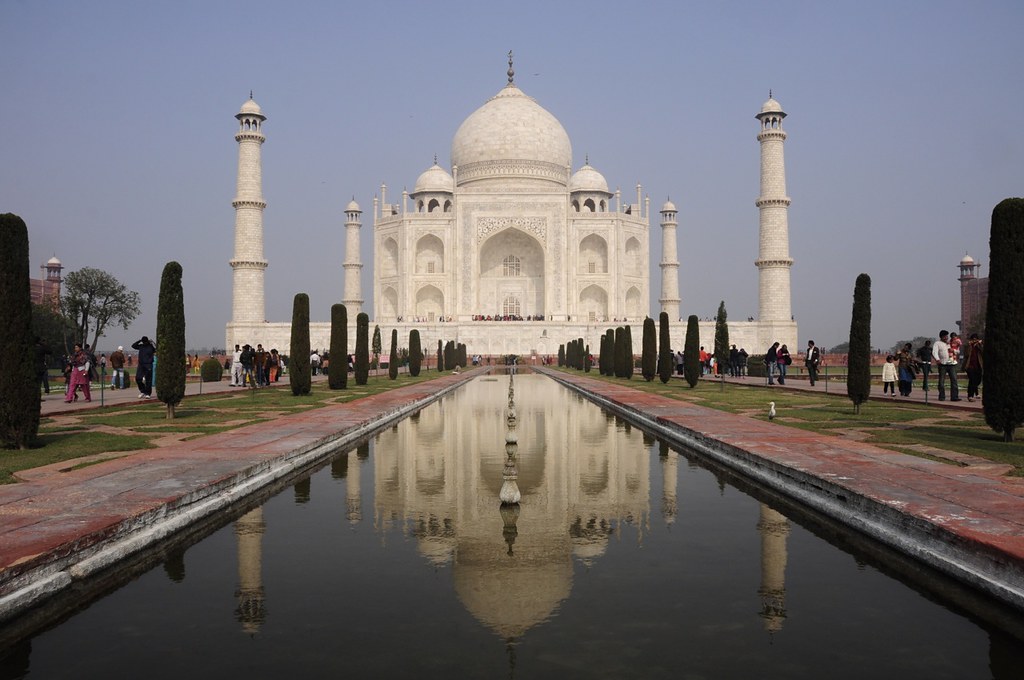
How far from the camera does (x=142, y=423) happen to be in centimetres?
989

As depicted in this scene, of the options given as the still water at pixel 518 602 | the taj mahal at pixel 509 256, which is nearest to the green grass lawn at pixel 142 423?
the still water at pixel 518 602

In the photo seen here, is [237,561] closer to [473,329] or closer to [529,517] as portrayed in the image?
[529,517]

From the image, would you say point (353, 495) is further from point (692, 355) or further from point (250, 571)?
point (692, 355)

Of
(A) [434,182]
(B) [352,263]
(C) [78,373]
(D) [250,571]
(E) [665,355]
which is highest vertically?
(A) [434,182]

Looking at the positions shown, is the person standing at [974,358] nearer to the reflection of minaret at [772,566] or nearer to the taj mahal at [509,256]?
the reflection of minaret at [772,566]

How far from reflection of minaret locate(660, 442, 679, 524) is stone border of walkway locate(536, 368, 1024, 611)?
37 centimetres

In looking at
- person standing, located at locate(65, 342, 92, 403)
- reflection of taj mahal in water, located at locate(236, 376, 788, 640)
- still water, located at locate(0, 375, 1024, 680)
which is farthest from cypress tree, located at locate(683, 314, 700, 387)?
still water, located at locate(0, 375, 1024, 680)

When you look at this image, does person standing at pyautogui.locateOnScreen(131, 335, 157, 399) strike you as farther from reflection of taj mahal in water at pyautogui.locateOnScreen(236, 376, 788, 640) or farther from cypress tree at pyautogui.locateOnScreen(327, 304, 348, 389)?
reflection of taj mahal in water at pyautogui.locateOnScreen(236, 376, 788, 640)

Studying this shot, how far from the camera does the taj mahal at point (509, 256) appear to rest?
4328 centimetres

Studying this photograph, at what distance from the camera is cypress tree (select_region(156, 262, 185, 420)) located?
10312 mm

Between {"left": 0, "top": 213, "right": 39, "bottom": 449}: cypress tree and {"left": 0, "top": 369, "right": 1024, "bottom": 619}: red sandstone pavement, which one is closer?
{"left": 0, "top": 369, "right": 1024, "bottom": 619}: red sandstone pavement

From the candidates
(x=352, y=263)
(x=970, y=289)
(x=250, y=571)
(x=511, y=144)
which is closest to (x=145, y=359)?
(x=250, y=571)

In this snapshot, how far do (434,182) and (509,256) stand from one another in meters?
7.51

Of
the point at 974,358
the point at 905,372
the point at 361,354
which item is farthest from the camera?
the point at 361,354
